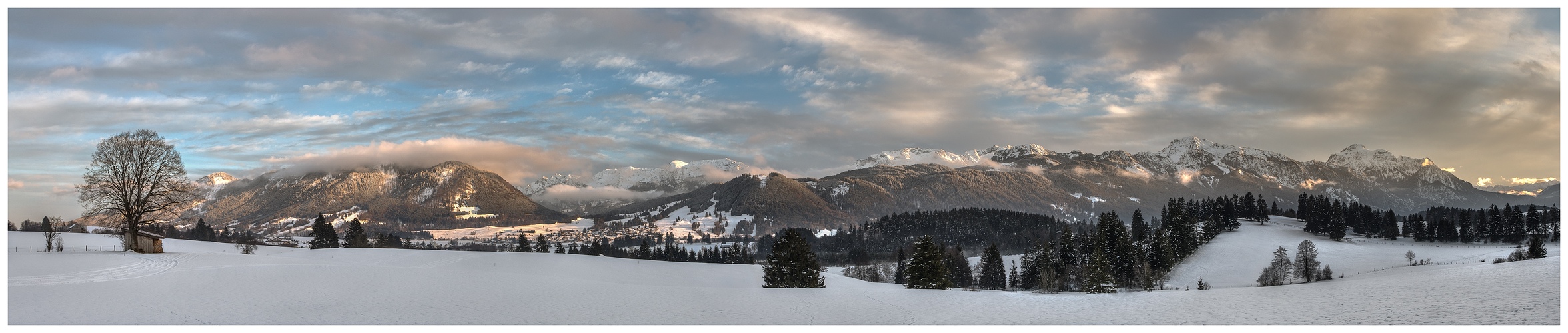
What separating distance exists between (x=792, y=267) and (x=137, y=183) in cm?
3215

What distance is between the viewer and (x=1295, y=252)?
269ft

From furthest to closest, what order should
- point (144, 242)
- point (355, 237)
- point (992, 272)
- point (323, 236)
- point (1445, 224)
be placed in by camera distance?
point (1445, 224)
point (355, 237)
point (992, 272)
point (323, 236)
point (144, 242)

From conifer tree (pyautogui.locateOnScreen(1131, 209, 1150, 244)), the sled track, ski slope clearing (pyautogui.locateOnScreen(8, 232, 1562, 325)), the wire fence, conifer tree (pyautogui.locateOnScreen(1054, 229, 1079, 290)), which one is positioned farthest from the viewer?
conifer tree (pyautogui.locateOnScreen(1131, 209, 1150, 244))

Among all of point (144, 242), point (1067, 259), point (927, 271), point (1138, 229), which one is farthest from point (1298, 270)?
point (144, 242)

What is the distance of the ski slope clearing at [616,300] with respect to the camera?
1944 cm

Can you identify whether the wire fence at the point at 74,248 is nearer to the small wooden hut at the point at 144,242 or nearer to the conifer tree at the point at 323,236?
the small wooden hut at the point at 144,242

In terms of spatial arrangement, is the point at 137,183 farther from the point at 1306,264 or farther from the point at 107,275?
the point at 1306,264

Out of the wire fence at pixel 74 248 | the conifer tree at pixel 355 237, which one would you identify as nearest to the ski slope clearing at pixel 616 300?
the wire fence at pixel 74 248

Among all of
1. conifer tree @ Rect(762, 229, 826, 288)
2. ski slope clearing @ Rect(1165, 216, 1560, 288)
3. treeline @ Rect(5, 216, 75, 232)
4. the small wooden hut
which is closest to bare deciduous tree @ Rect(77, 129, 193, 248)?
the small wooden hut

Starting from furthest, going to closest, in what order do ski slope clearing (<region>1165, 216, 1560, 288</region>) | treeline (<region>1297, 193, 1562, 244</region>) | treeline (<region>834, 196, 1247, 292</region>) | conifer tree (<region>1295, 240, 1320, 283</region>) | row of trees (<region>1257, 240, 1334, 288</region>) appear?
1. treeline (<region>1297, 193, 1562, 244</region>)
2. ski slope clearing (<region>1165, 216, 1560, 288</region>)
3. conifer tree (<region>1295, 240, 1320, 283</region>)
4. row of trees (<region>1257, 240, 1334, 288</region>)
5. treeline (<region>834, 196, 1247, 292</region>)

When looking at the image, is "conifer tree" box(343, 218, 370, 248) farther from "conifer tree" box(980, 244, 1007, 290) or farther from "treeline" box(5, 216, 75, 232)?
"conifer tree" box(980, 244, 1007, 290)

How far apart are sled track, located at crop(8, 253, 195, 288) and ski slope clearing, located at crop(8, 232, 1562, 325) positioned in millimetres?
122

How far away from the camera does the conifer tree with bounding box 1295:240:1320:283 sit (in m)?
51.4
